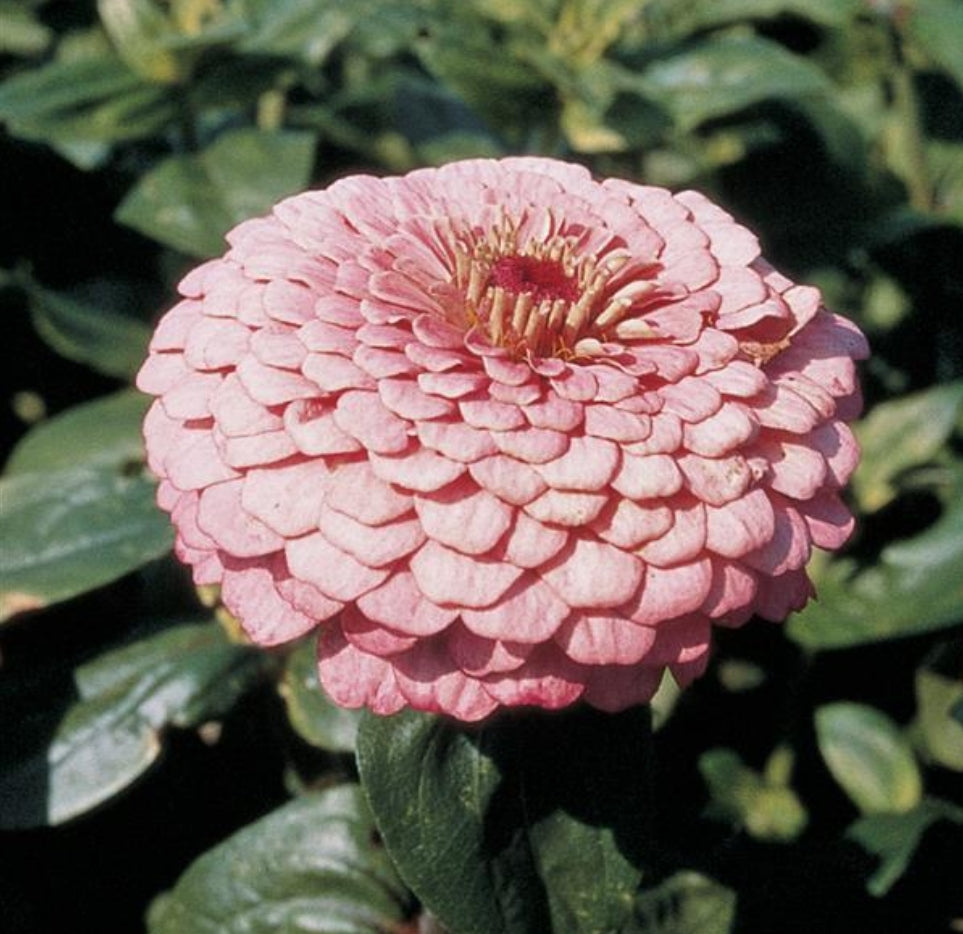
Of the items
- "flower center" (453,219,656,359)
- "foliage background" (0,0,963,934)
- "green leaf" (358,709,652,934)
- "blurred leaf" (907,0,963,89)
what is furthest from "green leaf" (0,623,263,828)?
"blurred leaf" (907,0,963,89)

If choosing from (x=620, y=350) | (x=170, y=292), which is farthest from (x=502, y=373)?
(x=170, y=292)

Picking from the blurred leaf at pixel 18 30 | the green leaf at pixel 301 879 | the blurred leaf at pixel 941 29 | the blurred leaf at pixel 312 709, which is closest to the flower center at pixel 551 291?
the blurred leaf at pixel 312 709

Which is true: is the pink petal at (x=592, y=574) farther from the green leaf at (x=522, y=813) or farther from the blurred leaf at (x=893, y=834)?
the blurred leaf at (x=893, y=834)

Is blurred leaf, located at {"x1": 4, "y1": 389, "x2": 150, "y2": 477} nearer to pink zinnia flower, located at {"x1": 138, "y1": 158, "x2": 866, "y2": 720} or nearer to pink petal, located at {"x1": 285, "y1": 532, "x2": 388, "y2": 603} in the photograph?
pink zinnia flower, located at {"x1": 138, "y1": 158, "x2": 866, "y2": 720}

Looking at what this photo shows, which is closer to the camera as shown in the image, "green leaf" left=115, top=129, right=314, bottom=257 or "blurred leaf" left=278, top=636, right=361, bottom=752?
"blurred leaf" left=278, top=636, right=361, bottom=752

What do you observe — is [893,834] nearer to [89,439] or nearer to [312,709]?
[312,709]

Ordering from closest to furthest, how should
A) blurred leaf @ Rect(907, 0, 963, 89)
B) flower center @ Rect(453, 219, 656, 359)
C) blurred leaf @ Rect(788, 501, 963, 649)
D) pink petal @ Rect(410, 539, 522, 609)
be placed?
pink petal @ Rect(410, 539, 522, 609), flower center @ Rect(453, 219, 656, 359), blurred leaf @ Rect(788, 501, 963, 649), blurred leaf @ Rect(907, 0, 963, 89)

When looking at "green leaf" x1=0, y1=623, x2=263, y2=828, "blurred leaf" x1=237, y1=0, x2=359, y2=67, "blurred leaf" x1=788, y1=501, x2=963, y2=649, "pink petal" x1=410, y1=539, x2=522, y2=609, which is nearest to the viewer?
"pink petal" x1=410, y1=539, x2=522, y2=609

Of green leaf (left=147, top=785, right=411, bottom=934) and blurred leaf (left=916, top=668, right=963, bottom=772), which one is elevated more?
green leaf (left=147, top=785, right=411, bottom=934)
